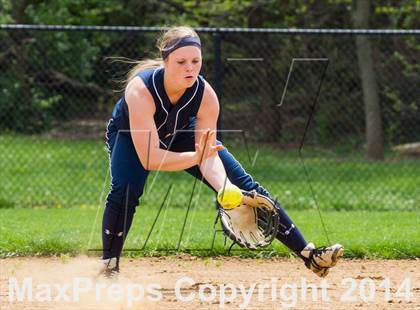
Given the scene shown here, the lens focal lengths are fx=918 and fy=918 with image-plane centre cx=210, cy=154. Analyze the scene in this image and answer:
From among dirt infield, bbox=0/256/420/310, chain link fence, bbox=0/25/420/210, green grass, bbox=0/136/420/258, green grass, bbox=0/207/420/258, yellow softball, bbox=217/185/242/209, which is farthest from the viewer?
chain link fence, bbox=0/25/420/210

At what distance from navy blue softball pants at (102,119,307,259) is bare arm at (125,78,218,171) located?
0.74 ft

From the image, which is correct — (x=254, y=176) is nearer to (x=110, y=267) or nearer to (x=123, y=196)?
(x=110, y=267)

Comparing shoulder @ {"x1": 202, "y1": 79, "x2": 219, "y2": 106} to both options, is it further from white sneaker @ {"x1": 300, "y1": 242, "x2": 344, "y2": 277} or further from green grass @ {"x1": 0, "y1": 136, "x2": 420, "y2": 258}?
white sneaker @ {"x1": 300, "y1": 242, "x2": 344, "y2": 277}

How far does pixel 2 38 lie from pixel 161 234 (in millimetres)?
8004

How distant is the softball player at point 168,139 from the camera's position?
16.7 feet

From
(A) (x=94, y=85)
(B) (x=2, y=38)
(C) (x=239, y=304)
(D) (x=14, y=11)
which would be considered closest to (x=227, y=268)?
(C) (x=239, y=304)

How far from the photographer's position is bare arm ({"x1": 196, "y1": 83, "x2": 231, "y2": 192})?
5305 mm

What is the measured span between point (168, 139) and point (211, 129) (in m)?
0.28

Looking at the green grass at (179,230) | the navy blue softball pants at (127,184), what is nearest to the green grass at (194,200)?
the green grass at (179,230)

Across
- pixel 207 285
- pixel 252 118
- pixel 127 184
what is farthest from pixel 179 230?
pixel 252 118

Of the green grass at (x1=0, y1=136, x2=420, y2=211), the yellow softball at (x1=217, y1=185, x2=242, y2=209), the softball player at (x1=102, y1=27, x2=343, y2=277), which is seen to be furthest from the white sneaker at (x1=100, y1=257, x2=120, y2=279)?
the green grass at (x1=0, y1=136, x2=420, y2=211)

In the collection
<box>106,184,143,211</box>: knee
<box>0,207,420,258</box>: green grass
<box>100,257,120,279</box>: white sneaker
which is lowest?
<box>0,207,420,258</box>: green grass

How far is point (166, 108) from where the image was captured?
17.6 ft

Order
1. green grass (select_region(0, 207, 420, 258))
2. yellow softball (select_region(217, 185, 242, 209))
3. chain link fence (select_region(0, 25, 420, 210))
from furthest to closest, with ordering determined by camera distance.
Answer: chain link fence (select_region(0, 25, 420, 210)) → green grass (select_region(0, 207, 420, 258)) → yellow softball (select_region(217, 185, 242, 209))
